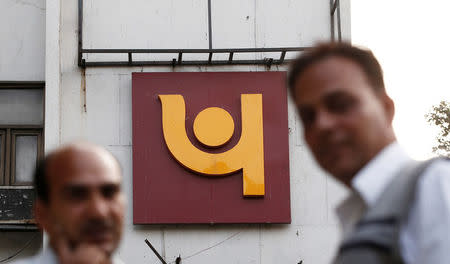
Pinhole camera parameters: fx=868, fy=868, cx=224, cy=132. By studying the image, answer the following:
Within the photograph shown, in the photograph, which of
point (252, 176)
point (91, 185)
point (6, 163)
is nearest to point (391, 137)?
point (91, 185)

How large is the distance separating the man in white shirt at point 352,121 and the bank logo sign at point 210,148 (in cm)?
1213

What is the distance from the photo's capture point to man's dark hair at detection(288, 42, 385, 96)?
243 centimetres

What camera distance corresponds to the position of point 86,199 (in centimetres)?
246

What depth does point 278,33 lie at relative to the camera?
15133 mm

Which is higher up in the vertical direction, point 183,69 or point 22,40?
point 22,40

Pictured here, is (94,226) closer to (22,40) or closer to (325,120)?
(325,120)

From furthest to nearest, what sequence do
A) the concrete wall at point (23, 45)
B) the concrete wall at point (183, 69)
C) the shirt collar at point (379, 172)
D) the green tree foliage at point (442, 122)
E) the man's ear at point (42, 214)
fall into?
the green tree foliage at point (442, 122), the concrete wall at point (23, 45), the concrete wall at point (183, 69), the man's ear at point (42, 214), the shirt collar at point (379, 172)

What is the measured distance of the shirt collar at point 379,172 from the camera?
227 cm

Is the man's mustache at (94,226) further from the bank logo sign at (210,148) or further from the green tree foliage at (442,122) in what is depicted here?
the green tree foliage at (442,122)

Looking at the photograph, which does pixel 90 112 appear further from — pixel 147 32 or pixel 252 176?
pixel 252 176

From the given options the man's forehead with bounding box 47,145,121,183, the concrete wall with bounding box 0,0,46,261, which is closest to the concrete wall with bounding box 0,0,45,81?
the concrete wall with bounding box 0,0,46,261

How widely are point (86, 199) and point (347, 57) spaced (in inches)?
33.1

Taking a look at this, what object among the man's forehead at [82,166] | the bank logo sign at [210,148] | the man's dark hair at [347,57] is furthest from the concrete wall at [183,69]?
the man's dark hair at [347,57]

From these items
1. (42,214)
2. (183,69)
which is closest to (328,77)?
(42,214)
